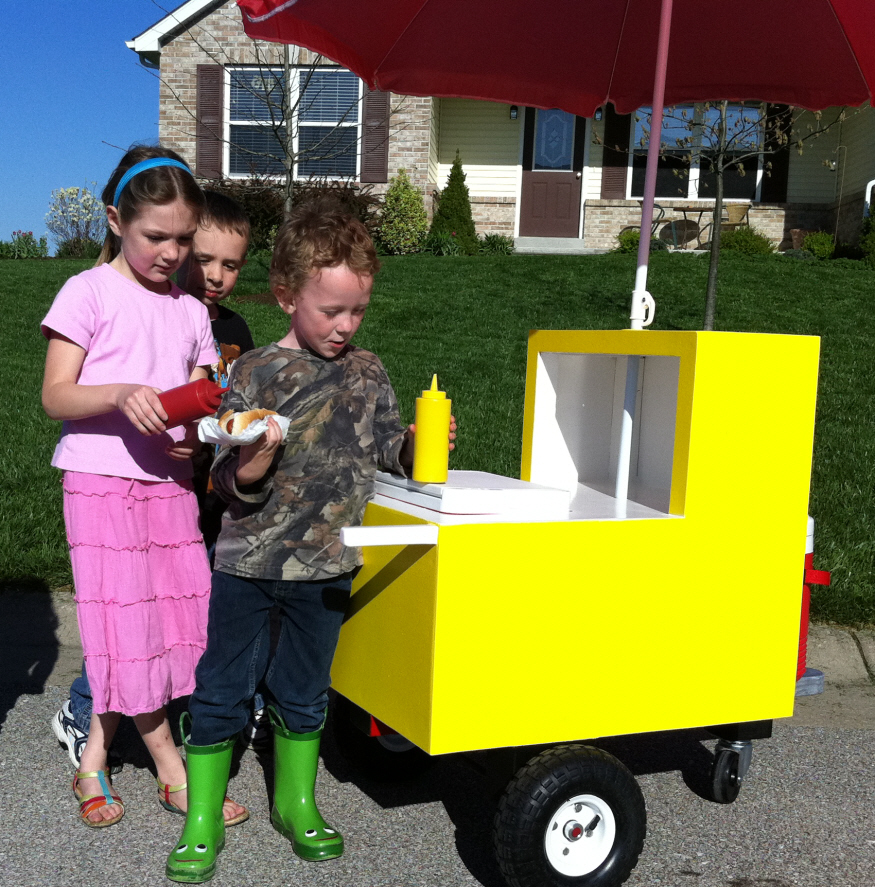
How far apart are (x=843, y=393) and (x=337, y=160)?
12.2 m

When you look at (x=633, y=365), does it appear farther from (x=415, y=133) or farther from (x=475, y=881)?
(x=415, y=133)

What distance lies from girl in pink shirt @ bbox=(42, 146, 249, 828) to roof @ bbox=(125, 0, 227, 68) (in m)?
15.8

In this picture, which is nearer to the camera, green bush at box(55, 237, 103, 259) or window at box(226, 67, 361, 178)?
window at box(226, 67, 361, 178)

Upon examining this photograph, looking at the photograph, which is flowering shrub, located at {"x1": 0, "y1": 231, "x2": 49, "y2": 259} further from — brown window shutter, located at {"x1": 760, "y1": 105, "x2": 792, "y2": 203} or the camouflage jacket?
the camouflage jacket

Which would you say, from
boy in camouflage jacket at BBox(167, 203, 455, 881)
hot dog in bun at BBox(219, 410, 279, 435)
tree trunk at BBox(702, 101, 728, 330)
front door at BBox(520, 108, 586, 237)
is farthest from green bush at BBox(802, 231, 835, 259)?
hot dog in bun at BBox(219, 410, 279, 435)

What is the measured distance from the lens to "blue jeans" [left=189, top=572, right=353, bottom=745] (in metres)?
2.35

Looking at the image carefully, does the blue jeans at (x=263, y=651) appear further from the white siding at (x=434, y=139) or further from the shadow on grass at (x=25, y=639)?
the white siding at (x=434, y=139)

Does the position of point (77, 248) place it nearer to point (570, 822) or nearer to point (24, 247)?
point (24, 247)

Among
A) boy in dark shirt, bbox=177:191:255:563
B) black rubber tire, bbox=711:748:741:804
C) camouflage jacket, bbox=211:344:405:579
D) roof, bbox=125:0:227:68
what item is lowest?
black rubber tire, bbox=711:748:741:804

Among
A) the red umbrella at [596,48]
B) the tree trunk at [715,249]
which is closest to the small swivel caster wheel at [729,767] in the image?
the red umbrella at [596,48]

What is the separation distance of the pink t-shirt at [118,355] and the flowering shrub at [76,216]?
2215 centimetres

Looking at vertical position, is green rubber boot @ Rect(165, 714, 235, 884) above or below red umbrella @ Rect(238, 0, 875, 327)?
below

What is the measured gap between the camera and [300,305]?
2324 millimetres

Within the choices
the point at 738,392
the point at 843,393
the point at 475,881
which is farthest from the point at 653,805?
the point at 843,393
